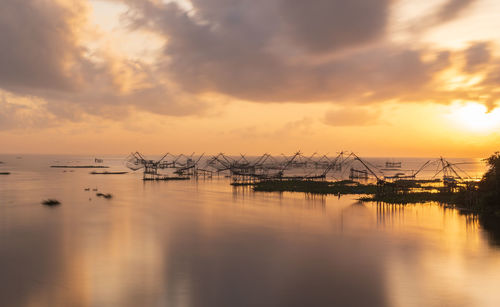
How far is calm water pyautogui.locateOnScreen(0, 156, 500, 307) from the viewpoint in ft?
41.9

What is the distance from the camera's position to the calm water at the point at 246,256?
12.8m

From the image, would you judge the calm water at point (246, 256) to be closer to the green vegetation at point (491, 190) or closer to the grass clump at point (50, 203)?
the grass clump at point (50, 203)

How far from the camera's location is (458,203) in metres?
30.8

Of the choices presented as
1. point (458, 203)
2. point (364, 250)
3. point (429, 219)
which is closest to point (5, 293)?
point (364, 250)

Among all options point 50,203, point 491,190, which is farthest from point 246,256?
point 50,203

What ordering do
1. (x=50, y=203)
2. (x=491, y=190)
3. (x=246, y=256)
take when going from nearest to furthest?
1. (x=246, y=256)
2. (x=491, y=190)
3. (x=50, y=203)

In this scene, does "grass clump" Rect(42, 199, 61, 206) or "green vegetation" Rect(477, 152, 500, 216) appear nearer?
"green vegetation" Rect(477, 152, 500, 216)

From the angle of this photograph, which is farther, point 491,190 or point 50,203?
point 50,203

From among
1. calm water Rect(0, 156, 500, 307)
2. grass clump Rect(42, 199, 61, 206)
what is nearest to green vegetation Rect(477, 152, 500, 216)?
calm water Rect(0, 156, 500, 307)

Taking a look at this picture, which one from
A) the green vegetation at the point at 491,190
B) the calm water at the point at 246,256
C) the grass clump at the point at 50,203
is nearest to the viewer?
the calm water at the point at 246,256

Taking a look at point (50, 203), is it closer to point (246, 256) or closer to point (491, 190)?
point (246, 256)

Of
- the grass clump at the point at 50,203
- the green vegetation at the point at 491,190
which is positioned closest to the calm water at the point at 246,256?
the grass clump at the point at 50,203

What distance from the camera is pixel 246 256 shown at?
17.7 m

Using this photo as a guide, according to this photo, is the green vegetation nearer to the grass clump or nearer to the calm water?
the calm water
